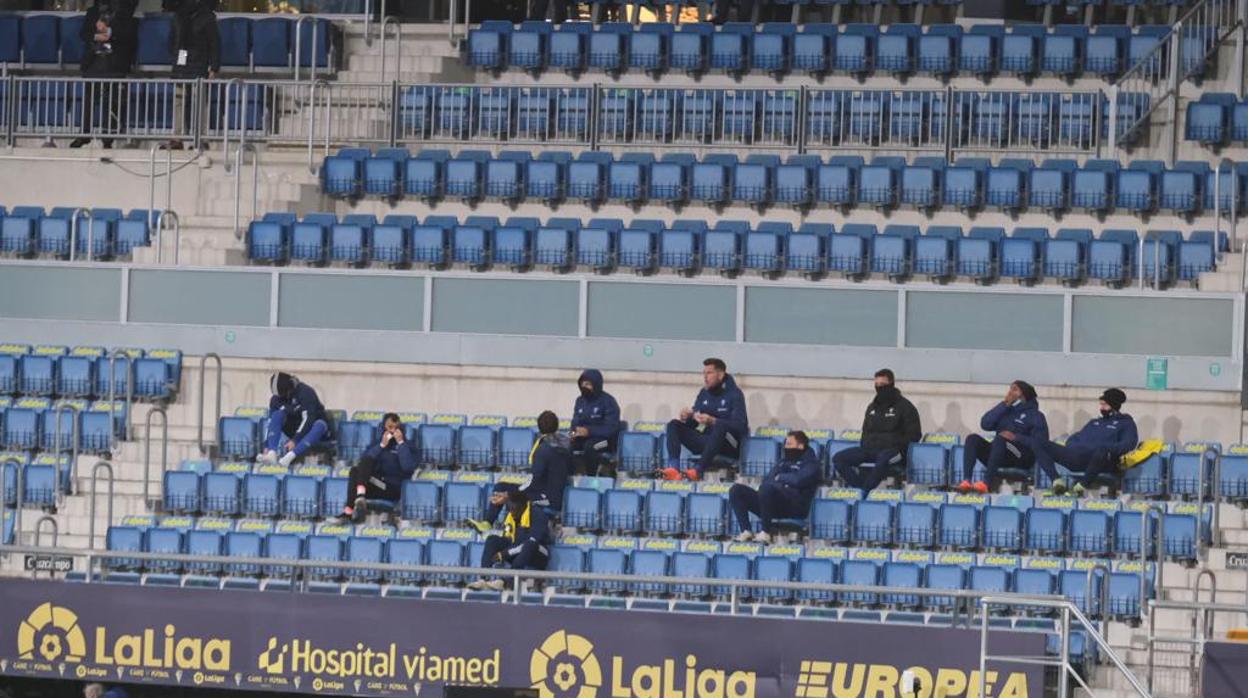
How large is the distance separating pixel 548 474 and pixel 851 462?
96.8 inches

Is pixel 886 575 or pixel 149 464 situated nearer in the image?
pixel 886 575

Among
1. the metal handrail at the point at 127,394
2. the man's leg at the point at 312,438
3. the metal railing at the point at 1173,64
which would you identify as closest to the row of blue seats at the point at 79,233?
the metal handrail at the point at 127,394

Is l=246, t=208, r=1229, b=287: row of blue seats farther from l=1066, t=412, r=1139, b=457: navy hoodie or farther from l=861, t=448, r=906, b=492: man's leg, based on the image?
l=861, t=448, r=906, b=492: man's leg

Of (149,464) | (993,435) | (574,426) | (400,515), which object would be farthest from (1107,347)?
(149,464)

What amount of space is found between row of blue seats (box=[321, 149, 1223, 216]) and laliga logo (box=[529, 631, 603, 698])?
7.06 m

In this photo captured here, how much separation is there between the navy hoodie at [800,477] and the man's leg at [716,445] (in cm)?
92

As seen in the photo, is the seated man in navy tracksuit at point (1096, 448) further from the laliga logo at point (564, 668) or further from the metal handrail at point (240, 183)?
the metal handrail at point (240, 183)

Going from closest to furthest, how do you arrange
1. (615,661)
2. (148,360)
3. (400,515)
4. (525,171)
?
(615,661) < (400,515) < (148,360) < (525,171)

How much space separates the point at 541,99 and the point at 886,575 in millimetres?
9041

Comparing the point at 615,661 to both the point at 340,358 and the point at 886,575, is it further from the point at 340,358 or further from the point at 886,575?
the point at 340,358

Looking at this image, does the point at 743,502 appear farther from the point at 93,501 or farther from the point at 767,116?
the point at 767,116

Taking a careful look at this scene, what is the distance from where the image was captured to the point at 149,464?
23.1 meters

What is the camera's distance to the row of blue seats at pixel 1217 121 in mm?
26016

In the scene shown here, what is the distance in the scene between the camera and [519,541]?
2047 centimetres
